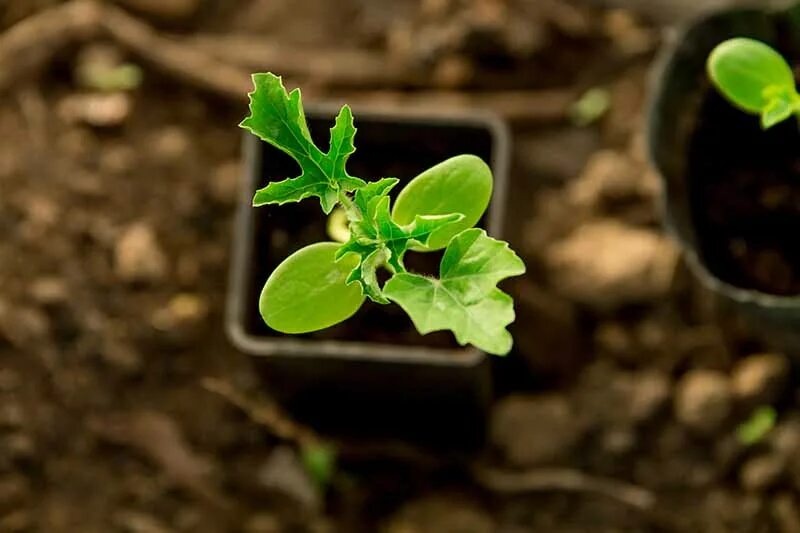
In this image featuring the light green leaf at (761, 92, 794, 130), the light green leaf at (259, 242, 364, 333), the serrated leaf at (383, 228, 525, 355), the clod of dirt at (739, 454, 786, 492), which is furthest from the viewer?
the clod of dirt at (739, 454, 786, 492)

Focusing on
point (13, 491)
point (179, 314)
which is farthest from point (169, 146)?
point (13, 491)

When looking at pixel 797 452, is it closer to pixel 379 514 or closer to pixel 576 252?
pixel 576 252

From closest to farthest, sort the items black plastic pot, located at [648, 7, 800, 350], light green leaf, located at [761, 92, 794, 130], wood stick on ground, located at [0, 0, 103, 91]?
light green leaf, located at [761, 92, 794, 130], black plastic pot, located at [648, 7, 800, 350], wood stick on ground, located at [0, 0, 103, 91]

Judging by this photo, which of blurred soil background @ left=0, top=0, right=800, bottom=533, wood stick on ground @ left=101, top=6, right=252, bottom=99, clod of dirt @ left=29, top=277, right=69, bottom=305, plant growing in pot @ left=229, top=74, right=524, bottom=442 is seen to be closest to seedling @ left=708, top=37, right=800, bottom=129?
plant growing in pot @ left=229, top=74, right=524, bottom=442

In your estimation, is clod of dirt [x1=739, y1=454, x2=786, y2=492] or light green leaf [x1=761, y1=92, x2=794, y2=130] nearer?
light green leaf [x1=761, y1=92, x2=794, y2=130]

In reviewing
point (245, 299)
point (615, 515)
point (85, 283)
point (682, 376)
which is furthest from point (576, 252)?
point (85, 283)

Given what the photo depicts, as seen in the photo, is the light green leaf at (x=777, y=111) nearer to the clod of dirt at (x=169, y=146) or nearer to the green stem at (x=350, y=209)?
the green stem at (x=350, y=209)

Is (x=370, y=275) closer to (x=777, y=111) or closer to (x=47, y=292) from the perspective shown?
(x=777, y=111)

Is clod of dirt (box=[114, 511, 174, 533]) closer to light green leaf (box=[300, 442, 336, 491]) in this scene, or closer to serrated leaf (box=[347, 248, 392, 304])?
light green leaf (box=[300, 442, 336, 491])
